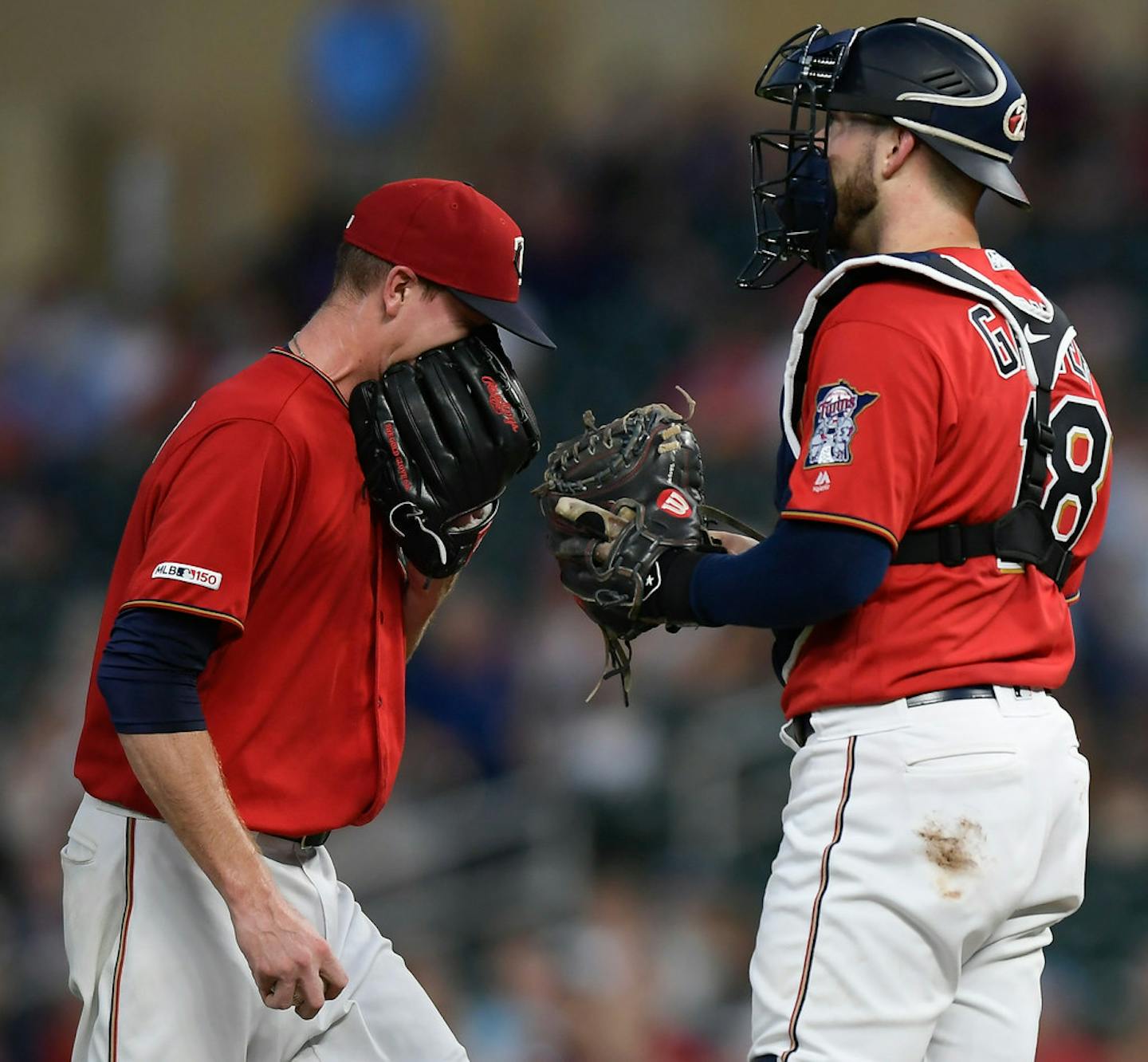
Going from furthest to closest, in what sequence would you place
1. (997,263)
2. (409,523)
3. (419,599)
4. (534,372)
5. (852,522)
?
(534,372) → (419,599) → (409,523) → (997,263) → (852,522)

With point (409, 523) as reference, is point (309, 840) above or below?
below

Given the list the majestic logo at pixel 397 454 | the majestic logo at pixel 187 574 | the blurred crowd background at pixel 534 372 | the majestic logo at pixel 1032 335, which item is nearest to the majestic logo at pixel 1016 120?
the majestic logo at pixel 1032 335

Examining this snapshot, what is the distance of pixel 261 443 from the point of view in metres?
2.73

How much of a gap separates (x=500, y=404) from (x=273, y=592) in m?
0.50

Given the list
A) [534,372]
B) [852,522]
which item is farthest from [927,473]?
[534,372]

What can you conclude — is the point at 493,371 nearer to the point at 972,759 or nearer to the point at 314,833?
the point at 314,833

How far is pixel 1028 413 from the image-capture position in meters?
2.67

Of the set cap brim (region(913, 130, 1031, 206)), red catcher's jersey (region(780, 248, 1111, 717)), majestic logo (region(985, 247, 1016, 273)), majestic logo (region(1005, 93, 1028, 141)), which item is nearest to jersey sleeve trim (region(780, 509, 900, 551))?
red catcher's jersey (region(780, 248, 1111, 717))

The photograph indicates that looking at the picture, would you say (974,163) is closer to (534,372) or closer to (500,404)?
(500,404)

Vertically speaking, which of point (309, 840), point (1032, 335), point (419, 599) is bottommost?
point (309, 840)

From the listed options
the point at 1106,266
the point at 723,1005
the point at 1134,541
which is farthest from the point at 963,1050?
the point at 1106,266

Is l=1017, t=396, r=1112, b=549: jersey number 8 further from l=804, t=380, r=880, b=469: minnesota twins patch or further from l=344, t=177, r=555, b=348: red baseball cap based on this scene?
l=344, t=177, r=555, b=348: red baseball cap

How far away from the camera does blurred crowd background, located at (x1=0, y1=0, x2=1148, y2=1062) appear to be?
6.50m

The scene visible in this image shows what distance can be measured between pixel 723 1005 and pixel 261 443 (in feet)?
13.3
